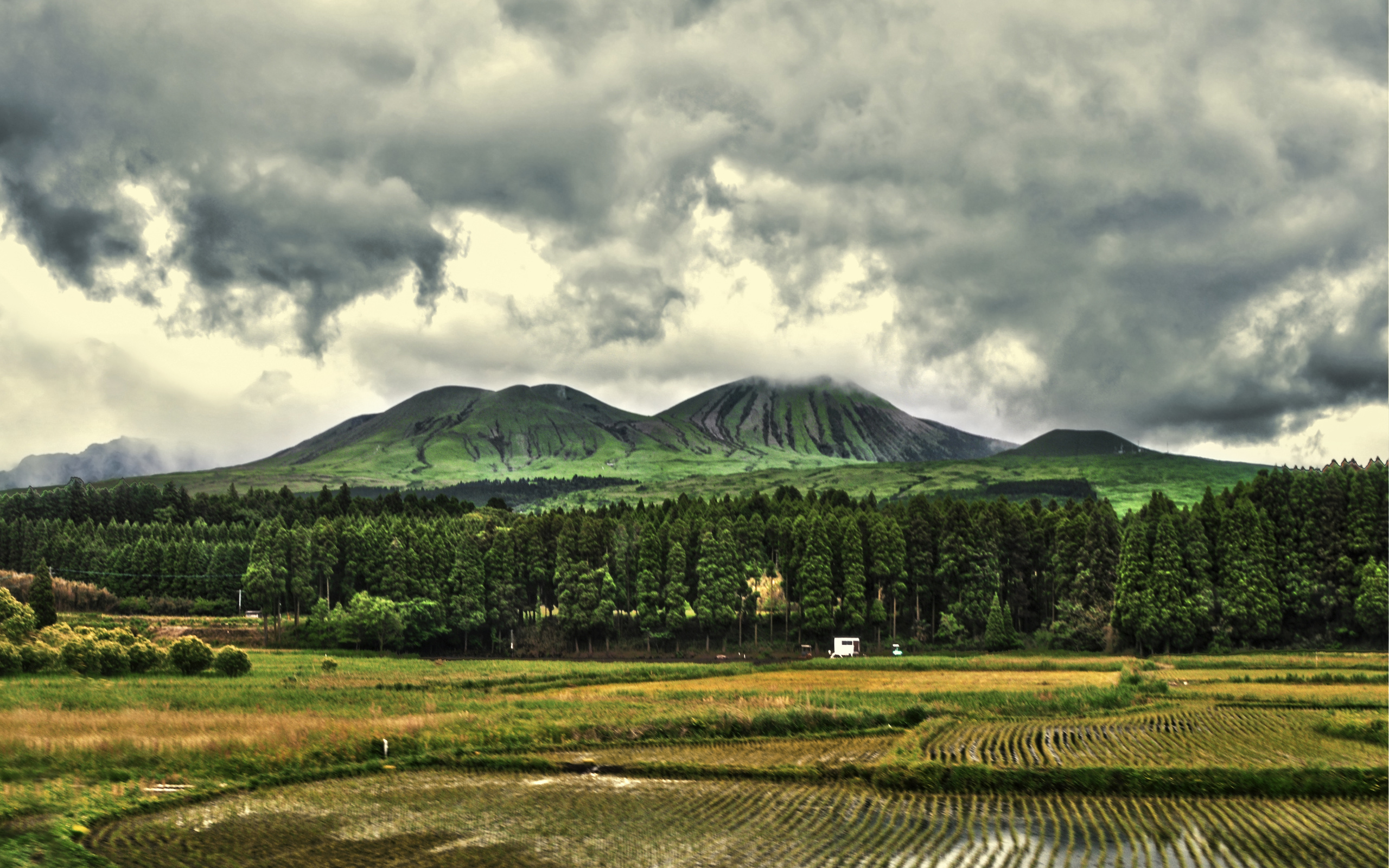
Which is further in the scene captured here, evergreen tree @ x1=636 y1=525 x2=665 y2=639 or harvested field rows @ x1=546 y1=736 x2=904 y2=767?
evergreen tree @ x1=636 y1=525 x2=665 y2=639

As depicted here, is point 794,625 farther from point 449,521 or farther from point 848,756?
point 848,756

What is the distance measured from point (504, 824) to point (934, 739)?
20.0 meters

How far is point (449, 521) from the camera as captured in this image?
13675 cm

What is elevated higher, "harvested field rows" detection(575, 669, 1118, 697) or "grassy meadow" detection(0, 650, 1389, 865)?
"grassy meadow" detection(0, 650, 1389, 865)

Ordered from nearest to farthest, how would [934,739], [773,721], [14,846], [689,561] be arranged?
[14,846] → [934,739] → [773,721] → [689,561]

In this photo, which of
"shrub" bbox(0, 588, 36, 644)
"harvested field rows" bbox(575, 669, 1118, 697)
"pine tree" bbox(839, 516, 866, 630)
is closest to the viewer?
"harvested field rows" bbox(575, 669, 1118, 697)

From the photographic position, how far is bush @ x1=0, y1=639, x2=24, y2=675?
56.5 meters

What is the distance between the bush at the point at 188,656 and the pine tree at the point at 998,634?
77181mm

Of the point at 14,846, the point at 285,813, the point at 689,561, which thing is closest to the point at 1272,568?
the point at 689,561

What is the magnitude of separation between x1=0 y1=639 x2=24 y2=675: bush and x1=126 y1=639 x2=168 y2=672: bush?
6.01 meters

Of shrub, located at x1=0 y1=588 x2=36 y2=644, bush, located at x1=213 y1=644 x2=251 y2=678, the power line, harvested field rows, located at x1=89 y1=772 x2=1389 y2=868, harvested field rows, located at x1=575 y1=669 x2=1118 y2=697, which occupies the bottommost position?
harvested field rows, located at x1=575 y1=669 x2=1118 y2=697

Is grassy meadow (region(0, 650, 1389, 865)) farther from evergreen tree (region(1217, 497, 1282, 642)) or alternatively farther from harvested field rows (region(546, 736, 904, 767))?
evergreen tree (region(1217, 497, 1282, 642))

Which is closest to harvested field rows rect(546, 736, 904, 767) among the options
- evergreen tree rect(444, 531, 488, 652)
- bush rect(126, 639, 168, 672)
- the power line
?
bush rect(126, 639, 168, 672)

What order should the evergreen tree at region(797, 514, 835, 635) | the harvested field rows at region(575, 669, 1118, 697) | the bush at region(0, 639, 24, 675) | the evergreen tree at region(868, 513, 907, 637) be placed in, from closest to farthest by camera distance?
the bush at region(0, 639, 24, 675)
the harvested field rows at region(575, 669, 1118, 697)
the evergreen tree at region(797, 514, 835, 635)
the evergreen tree at region(868, 513, 907, 637)
